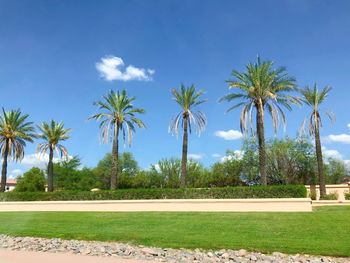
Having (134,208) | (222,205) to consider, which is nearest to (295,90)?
(222,205)

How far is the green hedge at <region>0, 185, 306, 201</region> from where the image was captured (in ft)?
90.5

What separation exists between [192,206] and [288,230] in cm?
1227

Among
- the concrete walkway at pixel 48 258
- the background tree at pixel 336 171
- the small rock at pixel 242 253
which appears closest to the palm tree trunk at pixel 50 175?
the concrete walkway at pixel 48 258

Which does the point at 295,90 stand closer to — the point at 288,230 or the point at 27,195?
the point at 288,230

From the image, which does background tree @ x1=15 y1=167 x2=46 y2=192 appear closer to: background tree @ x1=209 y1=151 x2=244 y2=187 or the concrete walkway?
background tree @ x1=209 y1=151 x2=244 y2=187

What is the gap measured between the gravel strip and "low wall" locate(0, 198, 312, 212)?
42.6 ft

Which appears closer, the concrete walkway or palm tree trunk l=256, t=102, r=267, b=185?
the concrete walkway

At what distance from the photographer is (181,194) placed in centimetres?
3106

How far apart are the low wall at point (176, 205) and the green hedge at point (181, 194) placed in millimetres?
1468

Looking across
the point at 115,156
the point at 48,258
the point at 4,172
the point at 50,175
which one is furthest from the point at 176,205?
the point at 4,172

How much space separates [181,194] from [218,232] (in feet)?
48.0

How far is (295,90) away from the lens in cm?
3397

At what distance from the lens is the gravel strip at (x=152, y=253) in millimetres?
11695

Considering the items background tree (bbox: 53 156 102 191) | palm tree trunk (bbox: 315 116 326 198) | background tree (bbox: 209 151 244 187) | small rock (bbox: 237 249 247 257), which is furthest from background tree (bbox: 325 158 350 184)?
small rock (bbox: 237 249 247 257)
